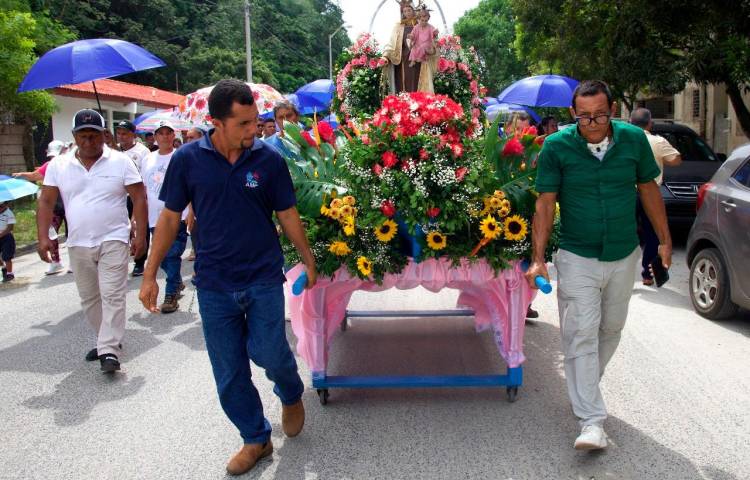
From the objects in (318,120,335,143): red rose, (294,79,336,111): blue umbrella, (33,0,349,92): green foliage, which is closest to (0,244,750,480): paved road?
(318,120,335,143): red rose

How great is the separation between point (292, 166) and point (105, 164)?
1.96 meters

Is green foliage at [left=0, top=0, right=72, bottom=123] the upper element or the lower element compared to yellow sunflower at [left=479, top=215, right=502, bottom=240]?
upper

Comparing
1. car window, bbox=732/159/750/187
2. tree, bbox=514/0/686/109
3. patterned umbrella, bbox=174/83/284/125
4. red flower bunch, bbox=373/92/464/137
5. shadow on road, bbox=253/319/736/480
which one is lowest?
shadow on road, bbox=253/319/736/480

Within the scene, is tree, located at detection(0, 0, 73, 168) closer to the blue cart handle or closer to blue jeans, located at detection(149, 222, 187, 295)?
blue jeans, located at detection(149, 222, 187, 295)

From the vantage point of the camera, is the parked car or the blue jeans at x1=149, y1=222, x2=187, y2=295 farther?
the blue jeans at x1=149, y1=222, x2=187, y2=295

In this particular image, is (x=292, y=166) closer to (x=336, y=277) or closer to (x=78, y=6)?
(x=336, y=277)

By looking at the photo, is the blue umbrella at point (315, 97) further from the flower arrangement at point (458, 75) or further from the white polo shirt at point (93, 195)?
the white polo shirt at point (93, 195)

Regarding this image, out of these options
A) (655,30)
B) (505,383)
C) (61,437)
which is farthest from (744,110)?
(61,437)

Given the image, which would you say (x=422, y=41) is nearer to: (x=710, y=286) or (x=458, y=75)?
(x=458, y=75)

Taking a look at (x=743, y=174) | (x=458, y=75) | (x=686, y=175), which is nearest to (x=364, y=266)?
(x=458, y=75)

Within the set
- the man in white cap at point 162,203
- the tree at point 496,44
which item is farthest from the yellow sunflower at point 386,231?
the tree at point 496,44

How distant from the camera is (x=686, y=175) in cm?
1105

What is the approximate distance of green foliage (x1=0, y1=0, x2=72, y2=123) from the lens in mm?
16016

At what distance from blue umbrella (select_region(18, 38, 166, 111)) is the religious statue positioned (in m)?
2.80
